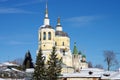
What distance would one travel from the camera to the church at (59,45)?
110125mm

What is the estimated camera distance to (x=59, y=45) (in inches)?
4601

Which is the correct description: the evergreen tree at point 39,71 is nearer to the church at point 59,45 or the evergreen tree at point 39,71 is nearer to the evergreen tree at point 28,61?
the evergreen tree at point 28,61

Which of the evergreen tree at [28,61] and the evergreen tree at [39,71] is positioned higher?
the evergreen tree at [28,61]

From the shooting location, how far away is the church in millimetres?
110125

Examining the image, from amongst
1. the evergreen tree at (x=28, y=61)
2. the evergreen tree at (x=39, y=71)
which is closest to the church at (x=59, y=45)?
the evergreen tree at (x=28, y=61)

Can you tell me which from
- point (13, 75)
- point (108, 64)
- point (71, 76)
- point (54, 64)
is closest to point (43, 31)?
point (108, 64)

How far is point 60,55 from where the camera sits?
114 metres

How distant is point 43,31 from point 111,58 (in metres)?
19.8

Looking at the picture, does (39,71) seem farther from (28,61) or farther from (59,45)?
(59,45)

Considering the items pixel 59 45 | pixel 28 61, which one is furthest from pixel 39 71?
pixel 59 45

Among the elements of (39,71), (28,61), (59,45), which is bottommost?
(39,71)

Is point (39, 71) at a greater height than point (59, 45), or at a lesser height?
lesser

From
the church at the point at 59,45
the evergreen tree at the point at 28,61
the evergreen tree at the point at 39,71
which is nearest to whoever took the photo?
the evergreen tree at the point at 39,71

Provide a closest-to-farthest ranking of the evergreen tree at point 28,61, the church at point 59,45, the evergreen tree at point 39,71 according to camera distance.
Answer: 1. the evergreen tree at point 39,71
2. the evergreen tree at point 28,61
3. the church at point 59,45
